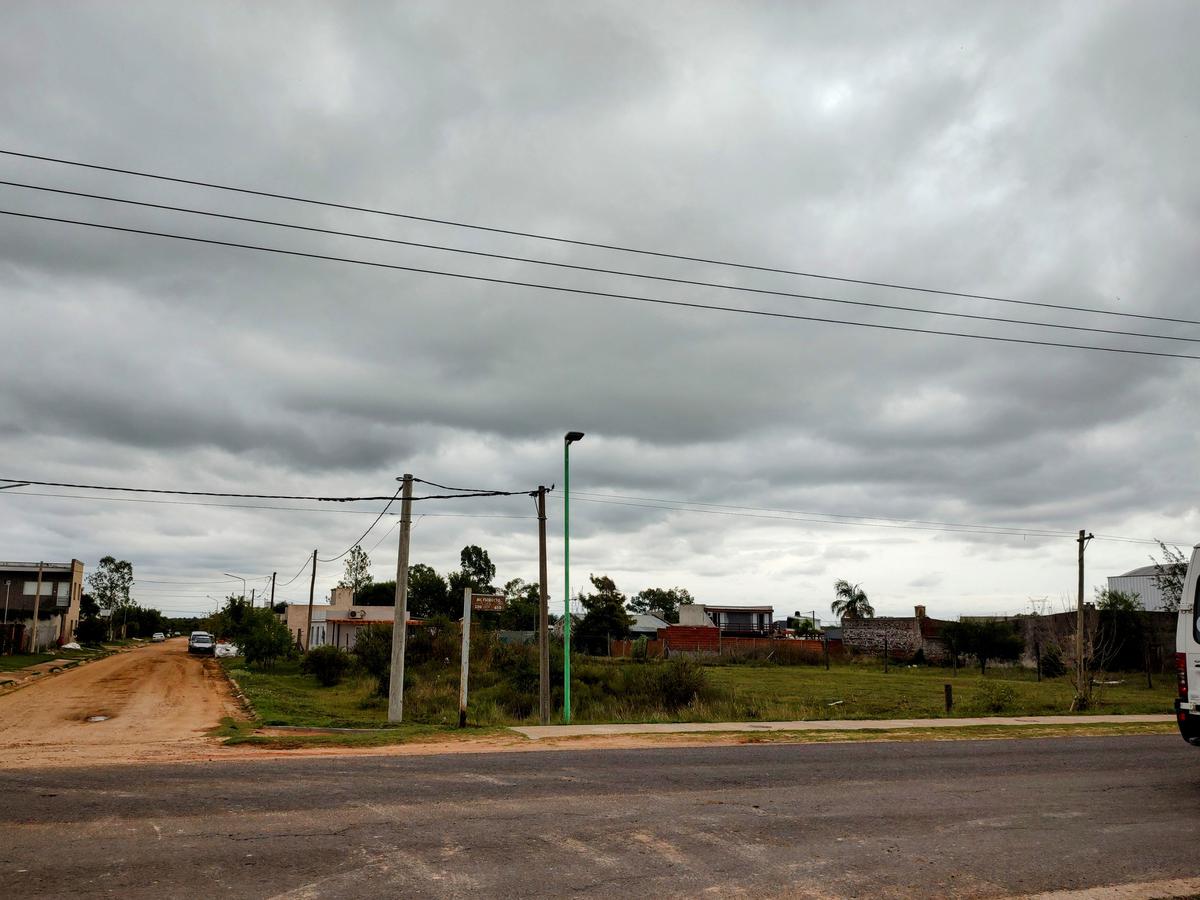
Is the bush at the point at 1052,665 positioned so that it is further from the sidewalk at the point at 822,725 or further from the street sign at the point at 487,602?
the street sign at the point at 487,602

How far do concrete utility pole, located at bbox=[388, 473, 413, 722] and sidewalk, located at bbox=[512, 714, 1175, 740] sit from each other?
3863 mm

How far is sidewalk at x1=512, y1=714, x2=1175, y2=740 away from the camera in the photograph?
19.9m

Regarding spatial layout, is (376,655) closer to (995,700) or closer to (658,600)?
(995,700)

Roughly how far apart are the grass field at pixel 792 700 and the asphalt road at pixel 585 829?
10.2m

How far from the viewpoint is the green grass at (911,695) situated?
83.6ft

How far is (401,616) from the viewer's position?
2388cm

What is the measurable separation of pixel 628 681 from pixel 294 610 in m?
60.6

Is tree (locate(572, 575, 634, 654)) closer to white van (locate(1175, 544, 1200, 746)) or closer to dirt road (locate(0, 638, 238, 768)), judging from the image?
dirt road (locate(0, 638, 238, 768))

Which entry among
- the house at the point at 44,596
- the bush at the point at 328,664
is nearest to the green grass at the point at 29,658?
the house at the point at 44,596

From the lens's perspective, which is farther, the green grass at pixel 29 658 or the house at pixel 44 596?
the house at pixel 44 596

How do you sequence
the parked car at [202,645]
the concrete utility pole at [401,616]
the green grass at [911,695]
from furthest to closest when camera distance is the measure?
the parked car at [202,645] → the green grass at [911,695] → the concrete utility pole at [401,616]

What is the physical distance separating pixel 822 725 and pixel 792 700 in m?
9.25

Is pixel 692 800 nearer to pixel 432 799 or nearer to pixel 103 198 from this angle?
pixel 432 799

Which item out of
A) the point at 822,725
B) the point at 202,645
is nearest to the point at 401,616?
the point at 822,725
